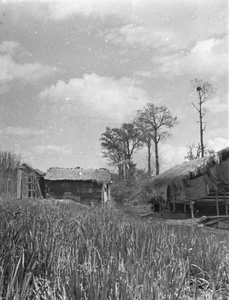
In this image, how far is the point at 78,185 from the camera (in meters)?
25.0

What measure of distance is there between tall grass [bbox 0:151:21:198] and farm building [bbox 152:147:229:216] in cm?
808

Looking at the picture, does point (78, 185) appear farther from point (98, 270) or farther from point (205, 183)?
point (98, 270)

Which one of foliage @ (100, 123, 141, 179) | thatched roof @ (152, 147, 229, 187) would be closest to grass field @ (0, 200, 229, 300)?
thatched roof @ (152, 147, 229, 187)

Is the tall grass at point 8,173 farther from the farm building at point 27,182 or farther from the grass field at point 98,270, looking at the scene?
the grass field at point 98,270

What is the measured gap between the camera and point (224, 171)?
1560cm

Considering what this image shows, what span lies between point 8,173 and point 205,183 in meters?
11.0

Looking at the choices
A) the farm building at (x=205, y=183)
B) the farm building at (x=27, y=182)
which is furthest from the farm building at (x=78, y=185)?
the farm building at (x=205, y=183)

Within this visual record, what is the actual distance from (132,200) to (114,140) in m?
11.6

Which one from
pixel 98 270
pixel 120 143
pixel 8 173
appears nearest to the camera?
pixel 98 270

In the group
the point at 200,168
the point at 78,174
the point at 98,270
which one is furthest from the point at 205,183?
the point at 98,270

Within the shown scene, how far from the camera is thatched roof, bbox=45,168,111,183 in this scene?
81.6ft

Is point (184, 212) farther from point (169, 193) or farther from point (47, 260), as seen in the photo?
point (47, 260)

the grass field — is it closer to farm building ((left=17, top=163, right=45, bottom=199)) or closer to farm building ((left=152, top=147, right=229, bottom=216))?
farm building ((left=152, top=147, right=229, bottom=216))

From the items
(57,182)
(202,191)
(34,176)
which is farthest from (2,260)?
(57,182)
